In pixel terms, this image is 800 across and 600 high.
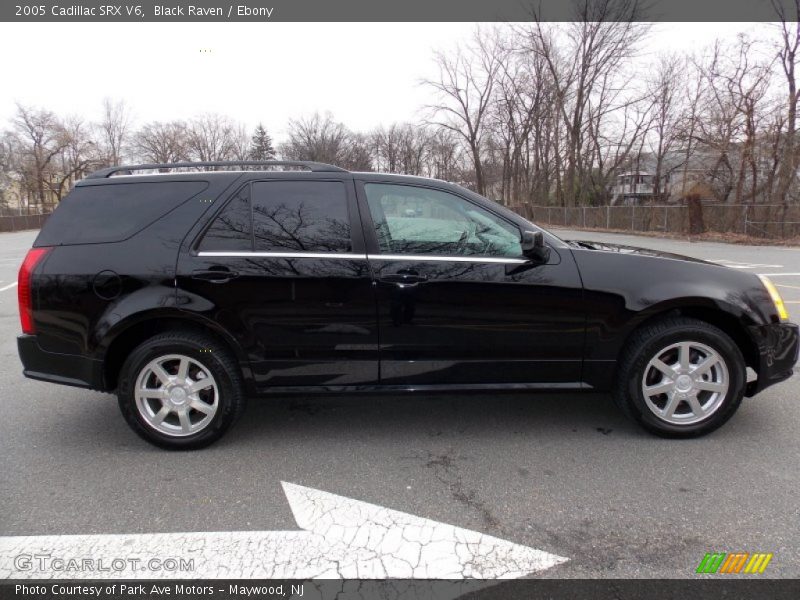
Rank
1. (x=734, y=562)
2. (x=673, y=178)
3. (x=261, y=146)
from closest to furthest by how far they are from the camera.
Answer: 1. (x=734, y=562)
2. (x=673, y=178)
3. (x=261, y=146)

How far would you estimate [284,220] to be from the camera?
337cm

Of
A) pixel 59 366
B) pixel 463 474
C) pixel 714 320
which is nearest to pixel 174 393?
pixel 59 366

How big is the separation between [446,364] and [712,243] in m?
23.1

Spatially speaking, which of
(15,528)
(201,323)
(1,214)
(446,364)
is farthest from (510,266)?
(1,214)

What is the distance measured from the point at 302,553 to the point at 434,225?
6.87ft

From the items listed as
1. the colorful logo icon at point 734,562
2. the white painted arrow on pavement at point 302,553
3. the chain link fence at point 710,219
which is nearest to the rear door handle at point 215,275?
the white painted arrow on pavement at point 302,553

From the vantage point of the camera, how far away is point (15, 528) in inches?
101

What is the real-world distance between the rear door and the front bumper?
2549 millimetres

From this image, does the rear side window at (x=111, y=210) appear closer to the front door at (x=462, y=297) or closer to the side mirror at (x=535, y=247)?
the front door at (x=462, y=297)

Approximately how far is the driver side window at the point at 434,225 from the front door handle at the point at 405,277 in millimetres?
155

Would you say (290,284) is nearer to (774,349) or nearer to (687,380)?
(687,380)

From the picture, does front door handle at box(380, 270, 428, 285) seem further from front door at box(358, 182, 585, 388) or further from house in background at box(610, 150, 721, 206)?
house in background at box(610, 150, 721, 206)

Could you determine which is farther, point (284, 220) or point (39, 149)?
point (39, 149)

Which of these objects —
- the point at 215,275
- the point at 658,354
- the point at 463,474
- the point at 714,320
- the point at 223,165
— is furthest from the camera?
the point at 223,165
